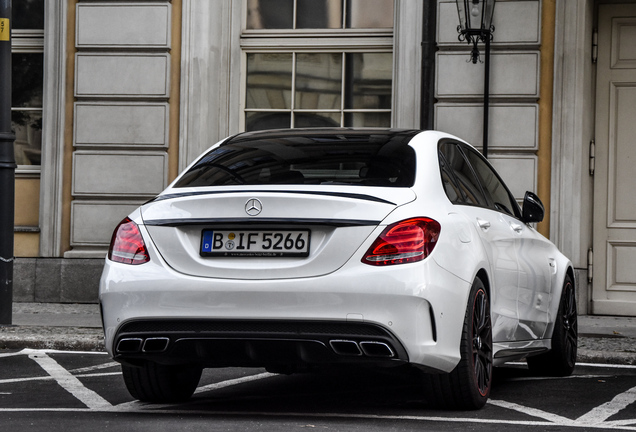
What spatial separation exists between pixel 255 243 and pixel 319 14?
8.37 meters

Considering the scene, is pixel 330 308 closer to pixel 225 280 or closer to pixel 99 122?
pixel 225 280

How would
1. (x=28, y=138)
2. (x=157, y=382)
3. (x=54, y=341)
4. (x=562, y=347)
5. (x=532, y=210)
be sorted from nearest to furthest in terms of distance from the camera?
(x=157, y=382) → (x=532, y=210) → (x=562, y=347) → (x=54, y=341) → (x=28, y=138)

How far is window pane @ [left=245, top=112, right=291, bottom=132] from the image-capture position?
13.0 m

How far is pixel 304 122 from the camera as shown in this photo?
12906mm

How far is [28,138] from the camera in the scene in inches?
522

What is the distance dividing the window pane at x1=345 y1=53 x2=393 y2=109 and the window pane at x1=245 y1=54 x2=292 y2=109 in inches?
28.3

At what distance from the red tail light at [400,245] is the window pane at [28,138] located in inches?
355

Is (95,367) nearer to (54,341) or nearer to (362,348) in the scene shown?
(54,341)

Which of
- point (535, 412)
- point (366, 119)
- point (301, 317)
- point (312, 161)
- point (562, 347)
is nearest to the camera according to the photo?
point (301, 317)

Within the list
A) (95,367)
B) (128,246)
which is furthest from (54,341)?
(128,246)

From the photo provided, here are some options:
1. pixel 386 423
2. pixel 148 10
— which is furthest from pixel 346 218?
pixel 148 10

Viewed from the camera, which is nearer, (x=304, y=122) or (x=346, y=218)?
(x=346, y=218)

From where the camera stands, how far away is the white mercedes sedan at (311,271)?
486 cm

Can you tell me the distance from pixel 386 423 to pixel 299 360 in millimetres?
510
